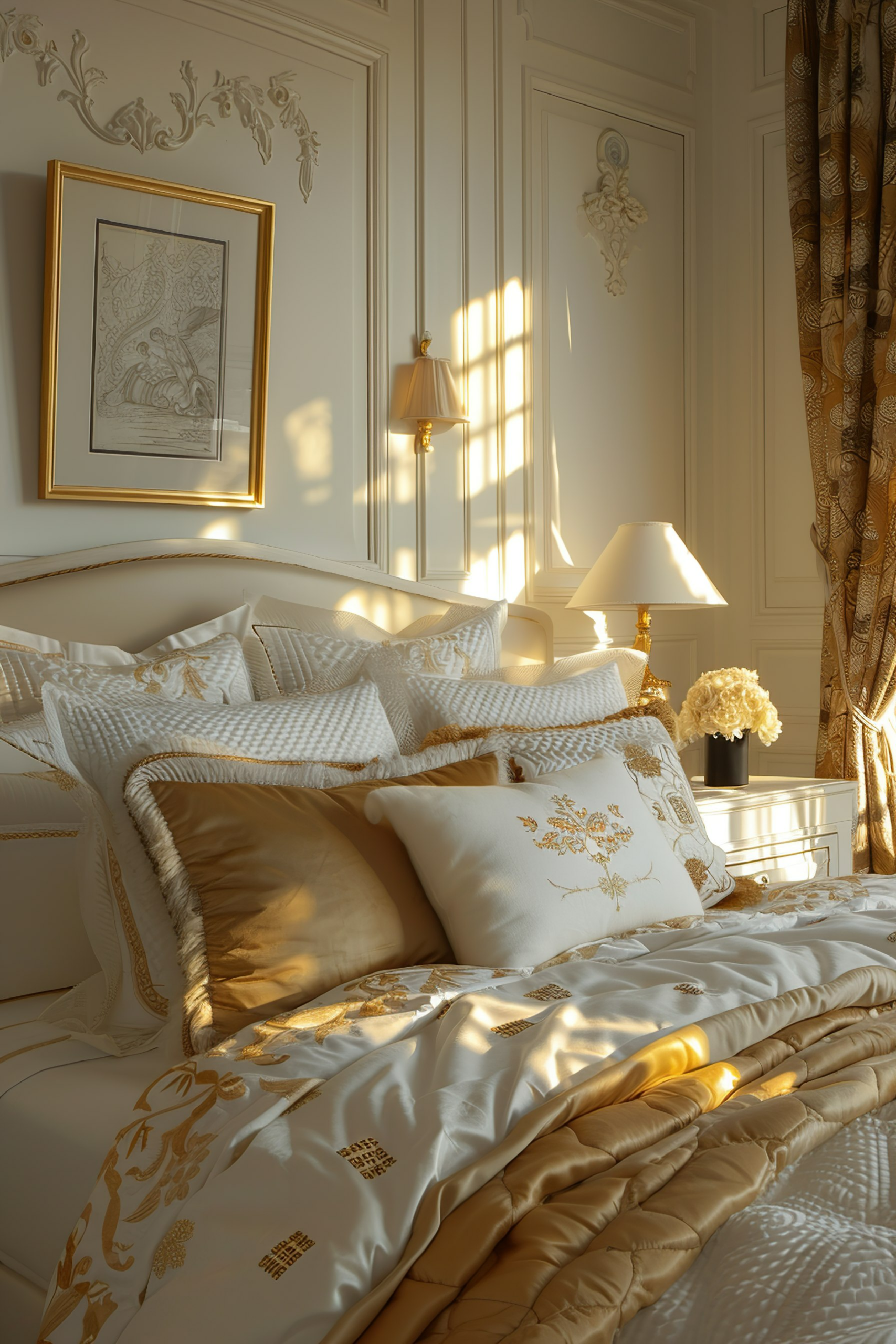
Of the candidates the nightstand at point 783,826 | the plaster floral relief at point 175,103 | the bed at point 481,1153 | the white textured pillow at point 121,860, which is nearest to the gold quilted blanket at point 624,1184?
the bed at point 481,1153

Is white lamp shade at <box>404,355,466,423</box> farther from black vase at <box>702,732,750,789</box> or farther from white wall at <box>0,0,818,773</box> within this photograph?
black vase at <box>702,732,750,789</box>

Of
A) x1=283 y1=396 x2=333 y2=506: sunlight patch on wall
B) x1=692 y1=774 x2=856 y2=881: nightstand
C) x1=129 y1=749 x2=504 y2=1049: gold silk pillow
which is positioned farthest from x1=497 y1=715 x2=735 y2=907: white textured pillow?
x1=283 y1=396 x2=333 y2=506: sunlight patch on wall

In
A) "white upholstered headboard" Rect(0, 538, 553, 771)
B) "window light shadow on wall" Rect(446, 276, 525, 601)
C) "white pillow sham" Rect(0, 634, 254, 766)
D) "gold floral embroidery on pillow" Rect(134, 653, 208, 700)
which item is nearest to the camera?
"white pillow sham" Rect(0, 634, 254, 766)

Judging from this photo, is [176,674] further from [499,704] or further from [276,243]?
[276,243]

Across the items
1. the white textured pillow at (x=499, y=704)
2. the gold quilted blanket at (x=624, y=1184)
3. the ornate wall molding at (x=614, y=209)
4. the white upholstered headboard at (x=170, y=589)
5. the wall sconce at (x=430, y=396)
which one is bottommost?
the gold quilted blanket at (x=624, y=1184)

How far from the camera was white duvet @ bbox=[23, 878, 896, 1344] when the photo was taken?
92cm

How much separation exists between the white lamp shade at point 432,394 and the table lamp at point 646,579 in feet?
1.85

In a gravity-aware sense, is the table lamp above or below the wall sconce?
below

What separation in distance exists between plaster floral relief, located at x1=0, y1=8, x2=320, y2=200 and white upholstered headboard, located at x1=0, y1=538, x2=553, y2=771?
93 centimetres

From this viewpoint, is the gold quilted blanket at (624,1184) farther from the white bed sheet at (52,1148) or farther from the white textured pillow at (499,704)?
the white textured pillow at (499,704)

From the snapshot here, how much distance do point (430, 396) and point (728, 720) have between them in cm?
114

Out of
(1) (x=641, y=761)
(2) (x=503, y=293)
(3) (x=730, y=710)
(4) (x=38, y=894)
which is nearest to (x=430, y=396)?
(2) (x=503, y=293)

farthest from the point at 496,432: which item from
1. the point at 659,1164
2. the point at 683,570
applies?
the point at 659,1164

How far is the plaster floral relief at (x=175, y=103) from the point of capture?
2420 millimetres
